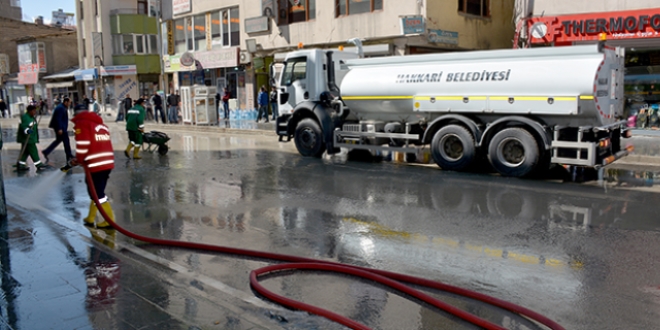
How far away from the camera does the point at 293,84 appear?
15.6 metres

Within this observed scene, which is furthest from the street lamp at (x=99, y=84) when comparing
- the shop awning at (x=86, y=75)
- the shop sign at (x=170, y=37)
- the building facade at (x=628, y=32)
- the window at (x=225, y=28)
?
the building facade at (x=628, y=32)

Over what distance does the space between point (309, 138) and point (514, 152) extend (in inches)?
221

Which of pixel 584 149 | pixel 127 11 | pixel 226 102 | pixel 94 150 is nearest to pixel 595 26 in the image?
pixel 584 149

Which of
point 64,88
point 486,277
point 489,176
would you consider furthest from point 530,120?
point 64,88

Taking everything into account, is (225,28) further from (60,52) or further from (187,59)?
(60,52)

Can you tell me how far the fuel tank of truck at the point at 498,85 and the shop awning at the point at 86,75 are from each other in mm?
36446

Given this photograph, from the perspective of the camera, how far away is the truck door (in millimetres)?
15312

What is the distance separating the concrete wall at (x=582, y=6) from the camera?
17.5 meters

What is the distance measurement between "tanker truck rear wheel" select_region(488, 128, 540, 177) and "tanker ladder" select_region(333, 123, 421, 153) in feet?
6.62

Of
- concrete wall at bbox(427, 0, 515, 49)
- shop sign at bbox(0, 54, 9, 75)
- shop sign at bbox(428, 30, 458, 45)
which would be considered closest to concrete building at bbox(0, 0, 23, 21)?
shop sign at bbox(0, 54, 9, 75)

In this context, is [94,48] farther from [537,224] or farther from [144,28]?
[537,224]

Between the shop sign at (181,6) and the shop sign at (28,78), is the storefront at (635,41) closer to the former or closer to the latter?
the shop sign at (181,6)

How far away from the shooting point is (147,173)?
1289cm

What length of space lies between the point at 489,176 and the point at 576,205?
2953 millimetres
